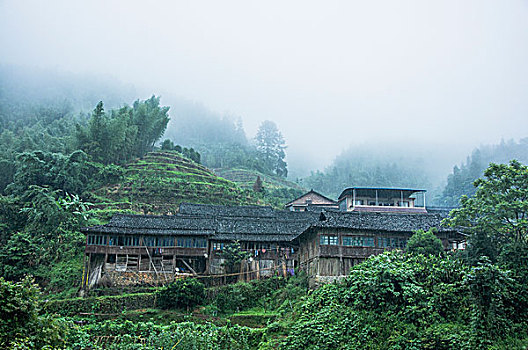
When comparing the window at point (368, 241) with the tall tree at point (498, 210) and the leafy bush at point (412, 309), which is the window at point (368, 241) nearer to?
the tall tree at point (498, 210)

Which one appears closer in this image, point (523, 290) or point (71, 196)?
point (523, 290)

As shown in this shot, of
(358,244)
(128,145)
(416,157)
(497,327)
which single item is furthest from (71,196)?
(416,157)

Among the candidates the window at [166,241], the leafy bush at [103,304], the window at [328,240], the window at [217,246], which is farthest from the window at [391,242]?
the leafy bush at [103,304]

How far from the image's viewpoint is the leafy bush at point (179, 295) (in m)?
25.6

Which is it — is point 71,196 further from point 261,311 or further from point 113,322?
point 261,311

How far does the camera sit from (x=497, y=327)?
14.4 metres

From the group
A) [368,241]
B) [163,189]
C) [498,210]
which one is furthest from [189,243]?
[498,210]

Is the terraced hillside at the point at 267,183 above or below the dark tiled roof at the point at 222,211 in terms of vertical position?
above

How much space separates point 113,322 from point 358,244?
47.8ft

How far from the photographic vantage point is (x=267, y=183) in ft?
251

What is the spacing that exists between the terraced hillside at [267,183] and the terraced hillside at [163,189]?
29.7ft

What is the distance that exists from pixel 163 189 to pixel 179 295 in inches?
923

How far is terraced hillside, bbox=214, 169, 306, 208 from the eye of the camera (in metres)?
66.6

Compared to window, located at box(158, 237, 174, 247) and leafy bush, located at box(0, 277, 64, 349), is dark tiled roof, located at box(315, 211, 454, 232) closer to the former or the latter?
window, located at box(158, 237, 174, 247)
